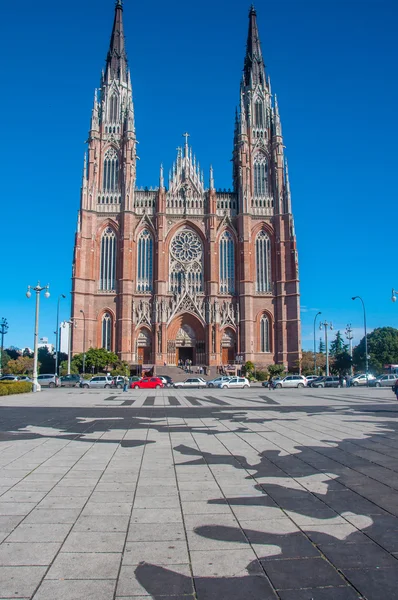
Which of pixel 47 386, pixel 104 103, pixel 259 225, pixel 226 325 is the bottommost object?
pixel 47 386

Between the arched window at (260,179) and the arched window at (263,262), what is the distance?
605cm

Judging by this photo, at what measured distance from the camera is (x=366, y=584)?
142 inches

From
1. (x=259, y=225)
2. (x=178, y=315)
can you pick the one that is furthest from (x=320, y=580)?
(x=259, y=225)

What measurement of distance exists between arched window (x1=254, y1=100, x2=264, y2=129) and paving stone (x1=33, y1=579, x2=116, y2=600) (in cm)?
7265

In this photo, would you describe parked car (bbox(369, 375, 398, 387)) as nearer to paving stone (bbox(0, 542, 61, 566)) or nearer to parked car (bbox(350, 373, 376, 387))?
parked car (bbox(350, 373, 376, 387))

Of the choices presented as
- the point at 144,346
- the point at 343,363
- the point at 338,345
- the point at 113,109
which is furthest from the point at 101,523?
the point at 338,345

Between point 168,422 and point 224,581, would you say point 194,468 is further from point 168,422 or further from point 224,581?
point 168,422

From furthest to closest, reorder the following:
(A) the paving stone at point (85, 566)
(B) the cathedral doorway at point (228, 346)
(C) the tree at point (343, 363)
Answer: (C) the tree at point (343, 363) < (B) the cathedral doorway at point (228, 346) < (A) the paving stone at point (85, 566)

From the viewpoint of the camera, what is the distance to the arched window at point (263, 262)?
214 feet

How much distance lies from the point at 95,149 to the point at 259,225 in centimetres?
2513

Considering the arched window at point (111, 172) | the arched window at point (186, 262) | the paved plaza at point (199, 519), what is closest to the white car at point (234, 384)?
the arched window at point (186, 262)

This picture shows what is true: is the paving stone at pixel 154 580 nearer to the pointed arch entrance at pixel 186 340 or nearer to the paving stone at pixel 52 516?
the paving stone at pixel 52 516

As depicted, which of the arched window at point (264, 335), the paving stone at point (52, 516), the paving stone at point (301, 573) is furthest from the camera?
the arched window at point (264, 335)

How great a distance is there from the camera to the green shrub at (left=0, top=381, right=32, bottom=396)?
1081 inches
